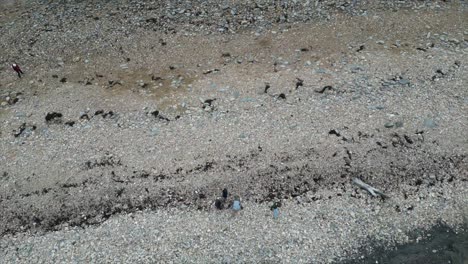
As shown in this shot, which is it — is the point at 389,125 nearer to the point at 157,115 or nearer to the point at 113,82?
the point at 157,115

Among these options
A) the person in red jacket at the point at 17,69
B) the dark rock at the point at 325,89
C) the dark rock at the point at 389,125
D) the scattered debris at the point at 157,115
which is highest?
the person in red jacket at the point at 17,69

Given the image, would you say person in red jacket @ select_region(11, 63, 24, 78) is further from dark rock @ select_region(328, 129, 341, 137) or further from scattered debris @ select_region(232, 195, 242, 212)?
dark rock @ select_region(328, 129, 341, 137)

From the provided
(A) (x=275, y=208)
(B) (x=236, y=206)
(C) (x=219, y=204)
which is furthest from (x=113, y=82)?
(A) (x=275, y=208)

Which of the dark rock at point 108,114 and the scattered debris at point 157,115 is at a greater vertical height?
the dark rock at point 108,114

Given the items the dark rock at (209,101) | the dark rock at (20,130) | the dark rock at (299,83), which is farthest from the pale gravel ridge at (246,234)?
the dark rock at (299,83)

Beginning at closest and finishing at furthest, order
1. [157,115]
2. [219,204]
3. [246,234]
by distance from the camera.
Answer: [246,234]
[219,204]
[157,115]

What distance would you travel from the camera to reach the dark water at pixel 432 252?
1364 centimetres

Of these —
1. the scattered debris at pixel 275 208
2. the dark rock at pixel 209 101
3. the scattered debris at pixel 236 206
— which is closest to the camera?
the scattered debris at pixel 275 208

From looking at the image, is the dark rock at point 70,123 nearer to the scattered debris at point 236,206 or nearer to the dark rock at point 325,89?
the scattered debris at point 236,206

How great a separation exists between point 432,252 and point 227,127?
28.9ft

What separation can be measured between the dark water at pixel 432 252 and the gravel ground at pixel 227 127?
1.21 ft

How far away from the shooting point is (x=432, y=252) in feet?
45.4

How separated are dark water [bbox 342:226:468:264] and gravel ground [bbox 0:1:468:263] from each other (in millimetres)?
369

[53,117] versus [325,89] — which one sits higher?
[53,117]
